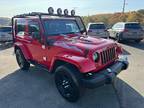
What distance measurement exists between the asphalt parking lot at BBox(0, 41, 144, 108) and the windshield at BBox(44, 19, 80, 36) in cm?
159

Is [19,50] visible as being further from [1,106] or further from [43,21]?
[1,106]

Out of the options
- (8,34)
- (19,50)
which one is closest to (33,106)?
(19,50)

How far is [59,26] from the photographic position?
6348 mm

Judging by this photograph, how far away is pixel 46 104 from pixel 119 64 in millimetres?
2115

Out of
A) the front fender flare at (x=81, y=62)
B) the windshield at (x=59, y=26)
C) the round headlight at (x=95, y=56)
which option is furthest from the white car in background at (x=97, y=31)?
the front fender flare at (x=81, y=62)

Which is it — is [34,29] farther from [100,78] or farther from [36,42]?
[100,78]

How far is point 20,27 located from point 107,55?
11.9ft

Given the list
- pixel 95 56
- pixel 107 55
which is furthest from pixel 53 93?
pixel 107 55

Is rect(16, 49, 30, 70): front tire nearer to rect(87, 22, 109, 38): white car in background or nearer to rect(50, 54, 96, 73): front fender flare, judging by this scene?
rect(50, 54, 96, 73): front fender flare

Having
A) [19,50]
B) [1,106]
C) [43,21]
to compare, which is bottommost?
[1,106]

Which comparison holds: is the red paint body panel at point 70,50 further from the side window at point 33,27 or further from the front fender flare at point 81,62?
the side window at point 33,27

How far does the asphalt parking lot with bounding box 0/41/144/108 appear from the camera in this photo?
16.5ft

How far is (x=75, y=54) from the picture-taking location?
492 cm

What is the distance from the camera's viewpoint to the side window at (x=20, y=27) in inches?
286
